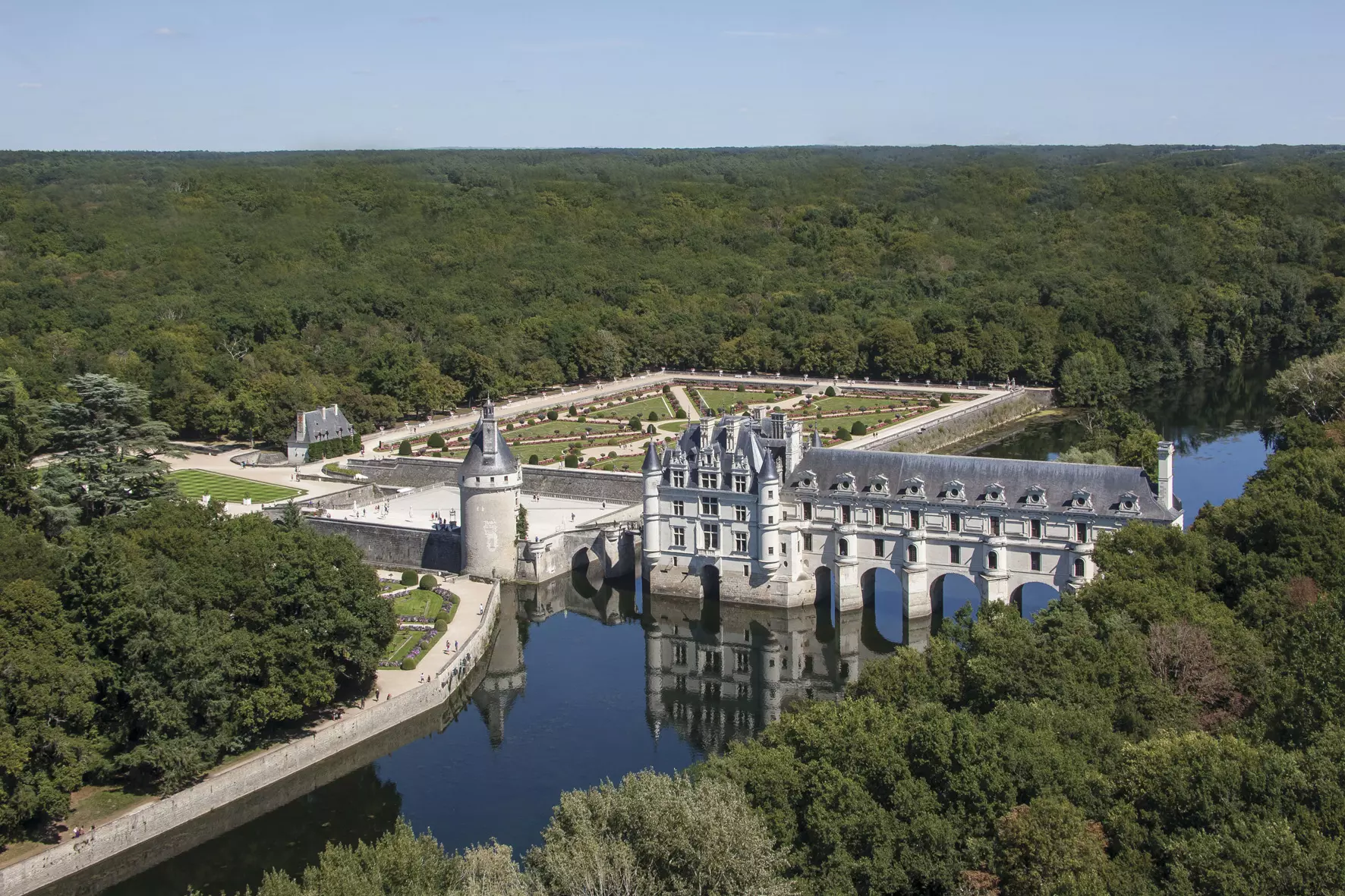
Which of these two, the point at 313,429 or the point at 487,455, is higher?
the point at 487,455

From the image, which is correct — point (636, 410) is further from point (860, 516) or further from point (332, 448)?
point (860, 516)

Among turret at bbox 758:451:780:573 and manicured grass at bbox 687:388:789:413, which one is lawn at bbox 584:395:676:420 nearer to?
manicured grass at bbox 687:388:789:413

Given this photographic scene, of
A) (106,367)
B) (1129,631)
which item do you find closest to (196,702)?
(1129,631)

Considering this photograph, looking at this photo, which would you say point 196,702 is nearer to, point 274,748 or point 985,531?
point 274,748

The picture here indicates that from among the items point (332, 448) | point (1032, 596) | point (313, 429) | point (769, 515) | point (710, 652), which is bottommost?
point (710, 652)

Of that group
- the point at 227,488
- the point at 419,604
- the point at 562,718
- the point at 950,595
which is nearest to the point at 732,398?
the point at 227,488

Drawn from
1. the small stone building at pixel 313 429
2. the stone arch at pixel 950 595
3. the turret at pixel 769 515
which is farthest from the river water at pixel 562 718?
the small stone building at pixel 313 429

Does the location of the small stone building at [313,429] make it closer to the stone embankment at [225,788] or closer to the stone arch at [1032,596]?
the stone embankment at [225,788]
